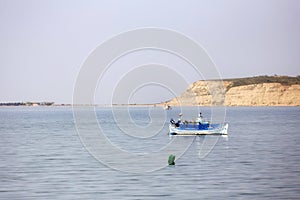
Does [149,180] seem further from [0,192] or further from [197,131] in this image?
[197,131]

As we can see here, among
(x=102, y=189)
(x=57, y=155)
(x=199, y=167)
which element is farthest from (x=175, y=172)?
(x=57, y=155)

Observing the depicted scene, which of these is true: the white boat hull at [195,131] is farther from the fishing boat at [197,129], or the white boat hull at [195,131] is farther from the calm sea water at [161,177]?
the calm sea water at [161,177]

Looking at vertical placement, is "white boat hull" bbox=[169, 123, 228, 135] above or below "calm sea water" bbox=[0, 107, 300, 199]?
below

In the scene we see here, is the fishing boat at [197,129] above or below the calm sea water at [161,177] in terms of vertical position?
below

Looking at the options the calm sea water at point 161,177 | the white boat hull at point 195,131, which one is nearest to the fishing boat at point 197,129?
the white boat hull at point 195,131

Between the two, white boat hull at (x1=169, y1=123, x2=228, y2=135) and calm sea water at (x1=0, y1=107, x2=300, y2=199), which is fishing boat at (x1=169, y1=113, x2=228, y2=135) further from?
calm sea water at (x1=0, y1=107, x2=300, y2=199)

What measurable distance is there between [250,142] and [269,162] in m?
24.1

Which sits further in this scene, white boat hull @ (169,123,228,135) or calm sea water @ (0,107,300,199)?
white boat hull @ (169,123,228,135)

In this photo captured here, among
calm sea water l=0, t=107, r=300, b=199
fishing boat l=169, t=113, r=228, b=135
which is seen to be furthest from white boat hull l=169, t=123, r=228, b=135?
calm sea water l=0, t=107, r=300, b=199

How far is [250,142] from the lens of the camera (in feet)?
240

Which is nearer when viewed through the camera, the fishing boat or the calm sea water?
the calm sea water

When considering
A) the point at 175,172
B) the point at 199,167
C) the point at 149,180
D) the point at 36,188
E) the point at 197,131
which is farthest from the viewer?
the point at 197,131

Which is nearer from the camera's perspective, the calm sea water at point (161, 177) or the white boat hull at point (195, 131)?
the calm sea water at point (161, 177)

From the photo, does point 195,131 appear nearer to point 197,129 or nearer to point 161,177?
point 197,129
